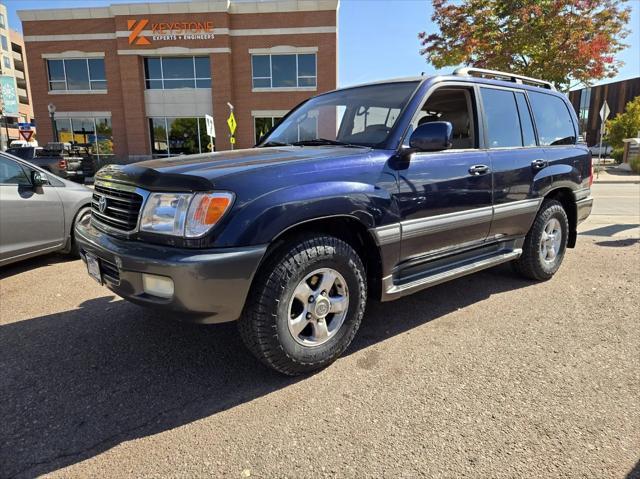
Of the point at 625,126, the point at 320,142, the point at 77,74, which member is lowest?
the point at 320,142

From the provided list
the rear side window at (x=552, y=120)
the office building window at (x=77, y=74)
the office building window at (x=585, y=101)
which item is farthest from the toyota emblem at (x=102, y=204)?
the office building window at (x=585, y=101)

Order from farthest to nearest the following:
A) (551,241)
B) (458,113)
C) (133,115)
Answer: (133,115)
(551,241)
(458,113)

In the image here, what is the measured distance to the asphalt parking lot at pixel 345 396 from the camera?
6.84ft

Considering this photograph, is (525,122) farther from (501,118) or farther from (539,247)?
(539,247)

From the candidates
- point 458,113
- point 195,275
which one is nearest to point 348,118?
point 458,113

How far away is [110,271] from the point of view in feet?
8.85

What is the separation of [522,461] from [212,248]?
1825mm

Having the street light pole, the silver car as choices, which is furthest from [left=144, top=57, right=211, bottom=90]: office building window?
the silver car

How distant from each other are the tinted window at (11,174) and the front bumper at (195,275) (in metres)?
3.17

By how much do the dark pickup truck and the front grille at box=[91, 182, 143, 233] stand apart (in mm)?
10260

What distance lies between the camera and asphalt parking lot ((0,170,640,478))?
209 cm

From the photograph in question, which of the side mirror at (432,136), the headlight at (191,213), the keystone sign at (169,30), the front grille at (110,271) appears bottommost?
the front grille at (110,271)

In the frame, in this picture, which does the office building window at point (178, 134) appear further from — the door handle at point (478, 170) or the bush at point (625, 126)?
the bush at point (625, 126)

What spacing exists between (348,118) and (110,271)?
2156mm
